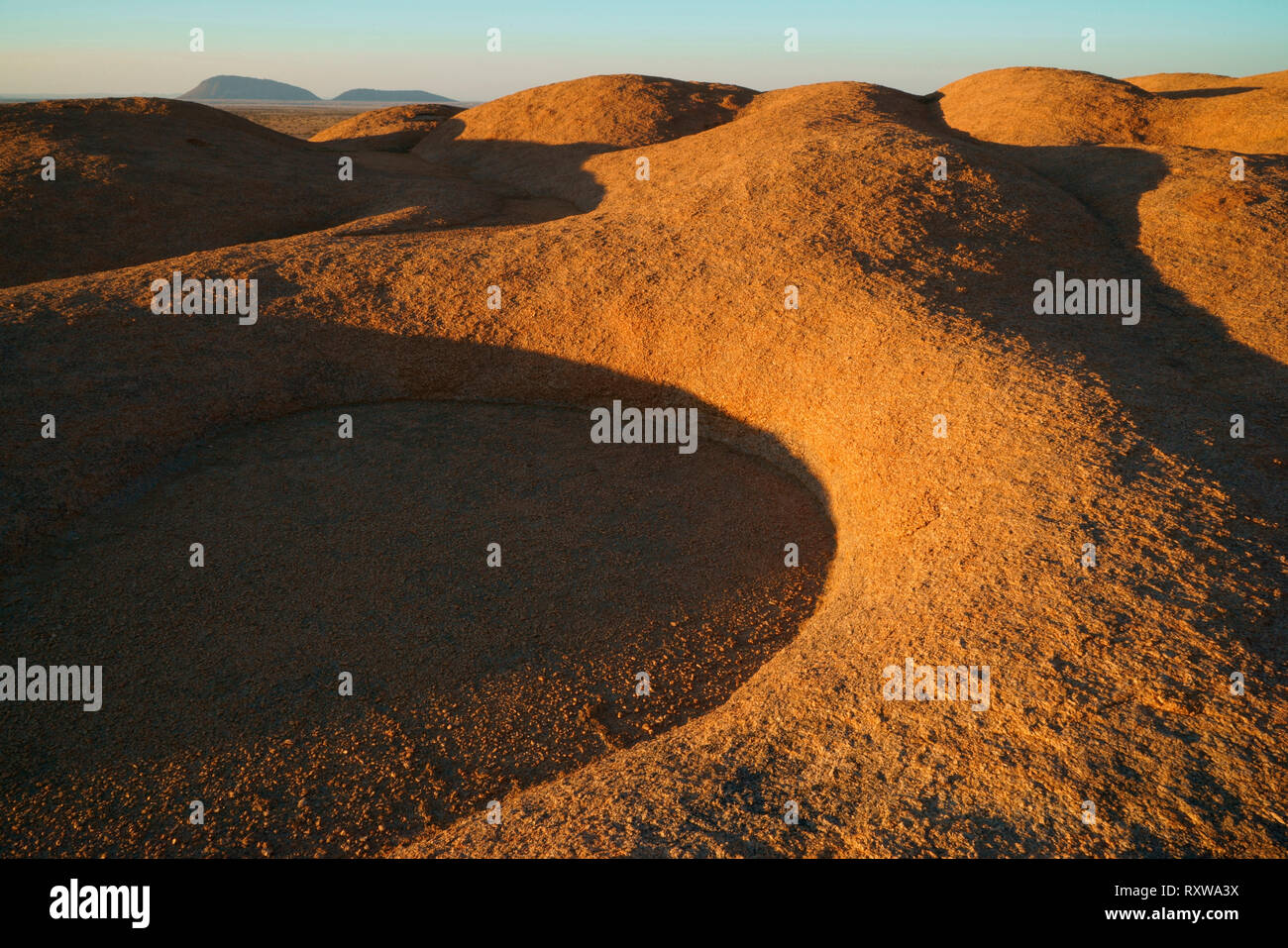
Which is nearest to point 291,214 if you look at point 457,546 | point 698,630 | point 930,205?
point 457,546

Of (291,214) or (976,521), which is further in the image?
(291,214)

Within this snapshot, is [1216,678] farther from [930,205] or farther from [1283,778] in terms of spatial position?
[930,205]

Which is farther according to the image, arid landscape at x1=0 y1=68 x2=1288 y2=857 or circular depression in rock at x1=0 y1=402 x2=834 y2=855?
circular depression in rock at x1=0 y1=402 x2=834 y2=855

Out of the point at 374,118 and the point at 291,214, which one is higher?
the point at 374,118

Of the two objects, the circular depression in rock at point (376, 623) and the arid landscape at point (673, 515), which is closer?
the arid landscape at point (673, 515)
